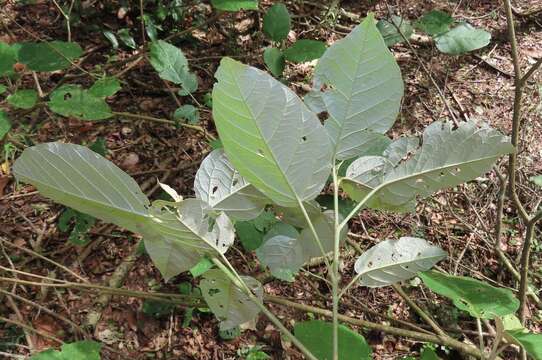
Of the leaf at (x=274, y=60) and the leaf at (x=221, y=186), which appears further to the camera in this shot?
the leaf at (x=274, y=60)

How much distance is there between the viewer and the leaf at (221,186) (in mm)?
563

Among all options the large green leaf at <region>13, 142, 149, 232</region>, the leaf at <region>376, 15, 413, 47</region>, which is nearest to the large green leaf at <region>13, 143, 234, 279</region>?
the large green leaf at <region>13, 142, 149, 232</region>

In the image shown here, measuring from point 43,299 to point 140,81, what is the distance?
112cm

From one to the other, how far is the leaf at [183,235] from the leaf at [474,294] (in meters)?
0.36

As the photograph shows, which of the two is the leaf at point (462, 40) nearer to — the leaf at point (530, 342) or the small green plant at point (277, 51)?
the small green plant at point (277, 51)

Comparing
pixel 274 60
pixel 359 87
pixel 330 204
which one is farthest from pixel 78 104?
pixel 359 87

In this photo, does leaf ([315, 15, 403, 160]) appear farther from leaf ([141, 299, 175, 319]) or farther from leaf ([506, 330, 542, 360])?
leaf ([141, 299, 175, 319])

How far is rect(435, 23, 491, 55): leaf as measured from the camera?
150 cm

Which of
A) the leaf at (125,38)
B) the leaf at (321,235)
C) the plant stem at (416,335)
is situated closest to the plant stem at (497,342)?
the leaf at (321,235)

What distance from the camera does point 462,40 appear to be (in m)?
1.51

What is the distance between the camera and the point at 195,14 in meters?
2.51

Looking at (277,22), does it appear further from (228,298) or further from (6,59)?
(228,298)

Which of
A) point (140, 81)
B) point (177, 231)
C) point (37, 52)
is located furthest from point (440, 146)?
point (140, 81)

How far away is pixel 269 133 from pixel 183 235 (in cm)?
15
